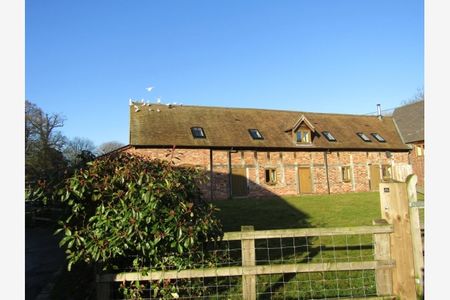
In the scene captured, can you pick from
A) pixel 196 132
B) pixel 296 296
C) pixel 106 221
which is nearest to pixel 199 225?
pixel 106 221

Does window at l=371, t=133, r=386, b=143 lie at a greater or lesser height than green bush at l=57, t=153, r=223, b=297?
greater

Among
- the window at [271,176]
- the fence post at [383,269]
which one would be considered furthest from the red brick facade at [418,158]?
the fence post at [383,269]

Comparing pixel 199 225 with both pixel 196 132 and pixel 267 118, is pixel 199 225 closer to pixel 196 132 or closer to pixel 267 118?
pixel 196 132

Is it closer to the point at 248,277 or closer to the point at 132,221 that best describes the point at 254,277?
the point at 248,277

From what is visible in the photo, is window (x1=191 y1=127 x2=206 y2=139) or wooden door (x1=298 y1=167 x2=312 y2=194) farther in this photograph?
wooden door (x1=298 y1=167 x2=312 y2=194)

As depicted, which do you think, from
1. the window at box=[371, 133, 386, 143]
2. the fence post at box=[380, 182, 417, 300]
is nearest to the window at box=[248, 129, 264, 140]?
the window at box=[371, 133, 386, 143]

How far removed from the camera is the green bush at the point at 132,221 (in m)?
3.63

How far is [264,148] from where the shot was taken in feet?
74.7

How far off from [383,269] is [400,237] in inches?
16.7

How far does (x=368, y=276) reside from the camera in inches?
200

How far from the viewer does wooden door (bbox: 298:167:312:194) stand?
2345cm

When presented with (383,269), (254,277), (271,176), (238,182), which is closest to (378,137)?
(271,176)

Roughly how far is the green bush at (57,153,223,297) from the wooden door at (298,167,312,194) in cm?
2027

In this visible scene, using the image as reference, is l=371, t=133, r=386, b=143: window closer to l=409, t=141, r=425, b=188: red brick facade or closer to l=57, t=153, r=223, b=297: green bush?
l=409, t=141, r=425, b=188: red brick facade
